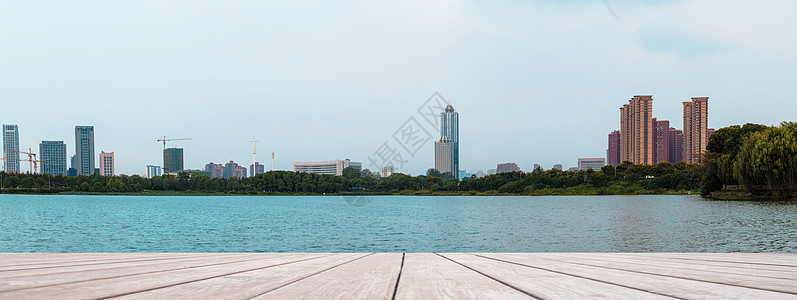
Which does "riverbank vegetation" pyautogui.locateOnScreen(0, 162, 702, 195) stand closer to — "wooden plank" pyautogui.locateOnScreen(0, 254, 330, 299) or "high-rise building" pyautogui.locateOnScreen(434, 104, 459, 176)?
"high-rise building" pyautogui.locateOnScreen(434, 104, 459, 176)

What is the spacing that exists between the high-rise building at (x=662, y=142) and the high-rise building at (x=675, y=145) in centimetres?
192

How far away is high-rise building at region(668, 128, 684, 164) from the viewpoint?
560 ft

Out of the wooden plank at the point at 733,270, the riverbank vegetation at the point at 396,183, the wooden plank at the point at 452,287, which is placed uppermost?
the wooden plank at the point at 452,287

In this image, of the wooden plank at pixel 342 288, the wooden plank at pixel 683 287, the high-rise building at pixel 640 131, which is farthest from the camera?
the high-rise building at pixel 640 131

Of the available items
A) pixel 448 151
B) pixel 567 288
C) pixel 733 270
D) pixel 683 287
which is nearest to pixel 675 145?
pixel 448 151

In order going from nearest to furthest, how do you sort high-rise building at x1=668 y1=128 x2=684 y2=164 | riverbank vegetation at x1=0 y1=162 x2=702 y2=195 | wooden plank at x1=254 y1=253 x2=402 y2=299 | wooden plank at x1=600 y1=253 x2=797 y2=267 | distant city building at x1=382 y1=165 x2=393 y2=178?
wooden plank at x1=254 y1=253 x2=402 y2=299
wooden plank at x1=600 y1=253 x2=797 y2=267
distant city building at x1=382 y1=165 x2=393 y2=178
riverbank vegetation at x1=0 y1=162 x2=702 y2=195
high-rise building at x1=668 y1=128 x2=684 y2=164

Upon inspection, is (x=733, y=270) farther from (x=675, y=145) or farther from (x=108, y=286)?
(x=675, y=145)

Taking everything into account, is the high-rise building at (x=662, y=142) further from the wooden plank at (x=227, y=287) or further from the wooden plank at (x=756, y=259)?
the wooden plank at (x=227, y=287)

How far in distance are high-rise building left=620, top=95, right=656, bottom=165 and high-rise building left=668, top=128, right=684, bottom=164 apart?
10.5 metres

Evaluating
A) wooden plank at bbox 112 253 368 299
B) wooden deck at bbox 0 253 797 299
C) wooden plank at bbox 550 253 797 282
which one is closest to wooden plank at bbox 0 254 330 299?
wooden deck at bbox 0 253 797 299

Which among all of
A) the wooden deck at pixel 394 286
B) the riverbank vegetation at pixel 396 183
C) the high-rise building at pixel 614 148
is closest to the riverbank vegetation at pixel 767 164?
the wooden deck at pixel 394 286

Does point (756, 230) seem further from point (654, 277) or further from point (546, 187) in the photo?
point (546, 187)

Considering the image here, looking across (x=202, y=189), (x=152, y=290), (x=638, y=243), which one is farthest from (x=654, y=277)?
(x=202, y=189)

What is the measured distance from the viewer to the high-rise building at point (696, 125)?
15300 cm
